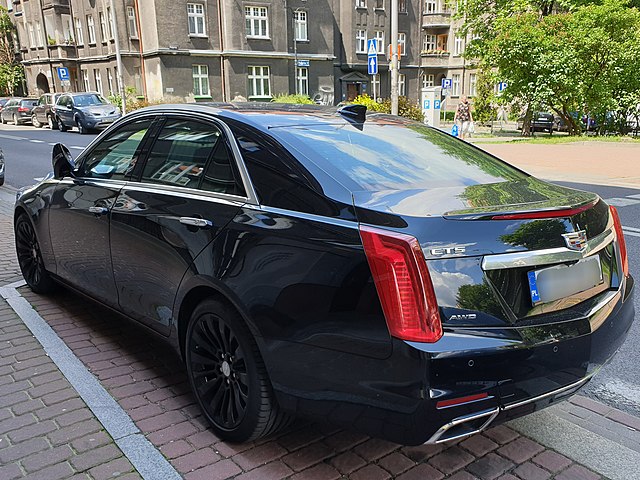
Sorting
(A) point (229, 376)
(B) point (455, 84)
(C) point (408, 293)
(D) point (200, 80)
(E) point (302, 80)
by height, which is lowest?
(A) point (229, 376)

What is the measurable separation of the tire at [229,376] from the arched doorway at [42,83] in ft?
168

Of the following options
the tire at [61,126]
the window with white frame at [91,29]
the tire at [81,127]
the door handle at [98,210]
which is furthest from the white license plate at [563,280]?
the window with white frame at [91,29]

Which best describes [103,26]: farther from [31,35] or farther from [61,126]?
[61,126]

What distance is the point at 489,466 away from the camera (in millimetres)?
2674

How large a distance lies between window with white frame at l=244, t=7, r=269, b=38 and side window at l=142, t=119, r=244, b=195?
35.3 meters

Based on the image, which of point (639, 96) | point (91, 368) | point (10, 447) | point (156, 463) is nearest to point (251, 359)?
point (156, 463)

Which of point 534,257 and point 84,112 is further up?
point 534,257

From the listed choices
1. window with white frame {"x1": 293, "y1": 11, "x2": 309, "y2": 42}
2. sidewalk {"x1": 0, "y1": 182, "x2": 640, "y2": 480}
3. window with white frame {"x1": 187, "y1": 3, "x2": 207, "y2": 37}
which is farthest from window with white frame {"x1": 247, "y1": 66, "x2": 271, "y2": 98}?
sidewalk {"x1": 0, "y1": 182, "x2": 640, "y2": 480}

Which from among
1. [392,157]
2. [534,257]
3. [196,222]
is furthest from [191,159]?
[534,257]

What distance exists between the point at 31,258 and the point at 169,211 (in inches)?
102

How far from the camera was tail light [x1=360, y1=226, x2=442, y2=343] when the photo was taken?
210 centimetres

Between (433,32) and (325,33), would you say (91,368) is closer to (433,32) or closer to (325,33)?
(325,33)

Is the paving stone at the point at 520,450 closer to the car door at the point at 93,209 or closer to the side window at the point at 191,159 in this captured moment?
the side window at the point at 191,159

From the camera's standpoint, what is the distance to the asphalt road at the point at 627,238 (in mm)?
3434
